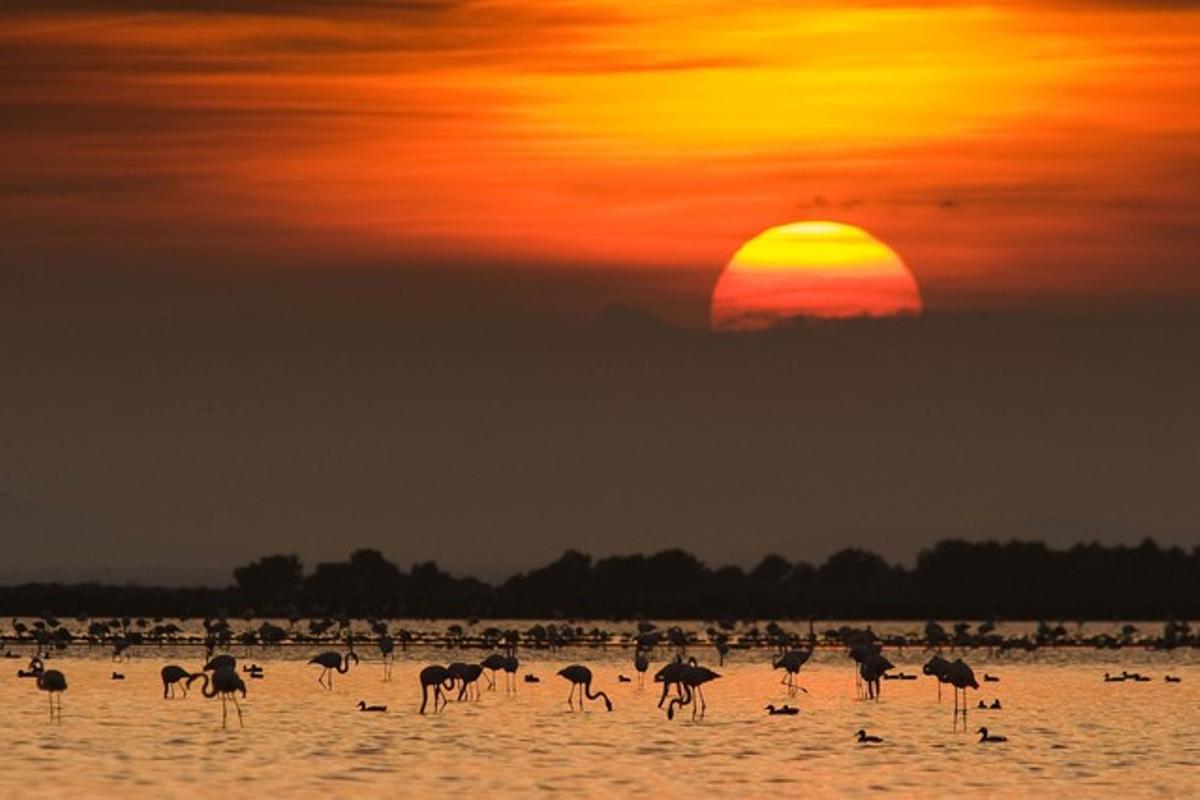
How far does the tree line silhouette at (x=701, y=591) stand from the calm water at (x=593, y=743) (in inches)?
2646

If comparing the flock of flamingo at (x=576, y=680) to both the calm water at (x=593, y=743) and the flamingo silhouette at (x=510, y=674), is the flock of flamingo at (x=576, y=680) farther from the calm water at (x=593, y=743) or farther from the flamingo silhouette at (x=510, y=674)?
the calm water at (x=593, y=743)

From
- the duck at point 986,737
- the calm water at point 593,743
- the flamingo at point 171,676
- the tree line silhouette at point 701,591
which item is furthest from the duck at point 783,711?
the tree line silhouette at point 701,591

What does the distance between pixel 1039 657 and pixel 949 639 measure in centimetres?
986

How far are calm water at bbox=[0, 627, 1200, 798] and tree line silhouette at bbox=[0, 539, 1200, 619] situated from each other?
Answer: 67.2m

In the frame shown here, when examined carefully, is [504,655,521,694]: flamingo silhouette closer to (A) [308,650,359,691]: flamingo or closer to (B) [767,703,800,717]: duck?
(A) [308,650,359,691]: flamingo

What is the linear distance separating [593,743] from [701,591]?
126m

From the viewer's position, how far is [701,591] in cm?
16500

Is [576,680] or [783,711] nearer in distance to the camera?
[783,711]

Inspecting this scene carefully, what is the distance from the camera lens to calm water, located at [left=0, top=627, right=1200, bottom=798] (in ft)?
108

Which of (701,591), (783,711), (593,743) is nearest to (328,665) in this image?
(783,711)

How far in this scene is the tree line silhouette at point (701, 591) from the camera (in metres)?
127

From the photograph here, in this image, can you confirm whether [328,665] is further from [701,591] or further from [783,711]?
[701,591]

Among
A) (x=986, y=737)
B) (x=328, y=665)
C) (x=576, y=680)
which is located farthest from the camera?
(x=328, y=665)

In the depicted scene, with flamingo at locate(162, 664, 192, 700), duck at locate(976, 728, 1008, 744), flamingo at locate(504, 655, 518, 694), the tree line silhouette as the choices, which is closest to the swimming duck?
duck at locate(976, 728, 1008, 744)
